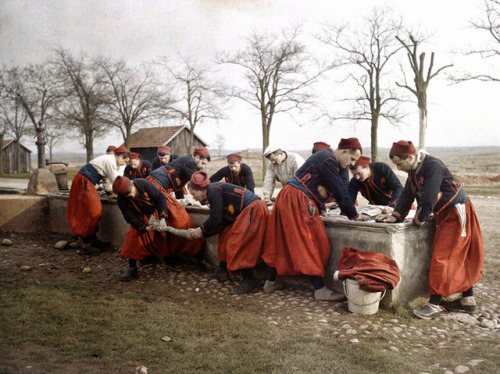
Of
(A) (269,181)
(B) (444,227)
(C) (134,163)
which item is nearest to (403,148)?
(B) (444,227)

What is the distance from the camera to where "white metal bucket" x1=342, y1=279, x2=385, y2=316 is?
3.20 m

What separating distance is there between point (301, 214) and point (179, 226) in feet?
5.13

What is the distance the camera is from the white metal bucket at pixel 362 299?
320cm

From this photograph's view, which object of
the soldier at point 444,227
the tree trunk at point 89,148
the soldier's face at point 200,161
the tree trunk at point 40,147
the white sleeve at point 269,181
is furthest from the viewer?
the tree trunk at point 89,148

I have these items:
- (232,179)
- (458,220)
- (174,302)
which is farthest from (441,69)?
(174,302)

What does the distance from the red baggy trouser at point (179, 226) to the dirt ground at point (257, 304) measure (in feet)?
0.75

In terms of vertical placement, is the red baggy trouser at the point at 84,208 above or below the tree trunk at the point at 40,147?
below

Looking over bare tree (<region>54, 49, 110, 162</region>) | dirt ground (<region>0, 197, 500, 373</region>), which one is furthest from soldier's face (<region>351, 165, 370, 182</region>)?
bare tree (<region>54, 49, 110, 162</region>)

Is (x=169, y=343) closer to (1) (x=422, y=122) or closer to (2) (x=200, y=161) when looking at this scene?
(2) (x=200, y=161)

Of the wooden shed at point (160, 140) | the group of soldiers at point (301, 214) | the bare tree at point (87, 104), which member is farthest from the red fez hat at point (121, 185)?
the wooden shed at point (160, 140)

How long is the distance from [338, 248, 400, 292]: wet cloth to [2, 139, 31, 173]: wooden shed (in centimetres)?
3255

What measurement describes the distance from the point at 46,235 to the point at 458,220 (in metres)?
5.84

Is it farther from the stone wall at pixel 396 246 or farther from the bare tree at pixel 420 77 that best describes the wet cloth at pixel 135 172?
the bare tree at pixel 420 77

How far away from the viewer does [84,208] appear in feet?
18.7
